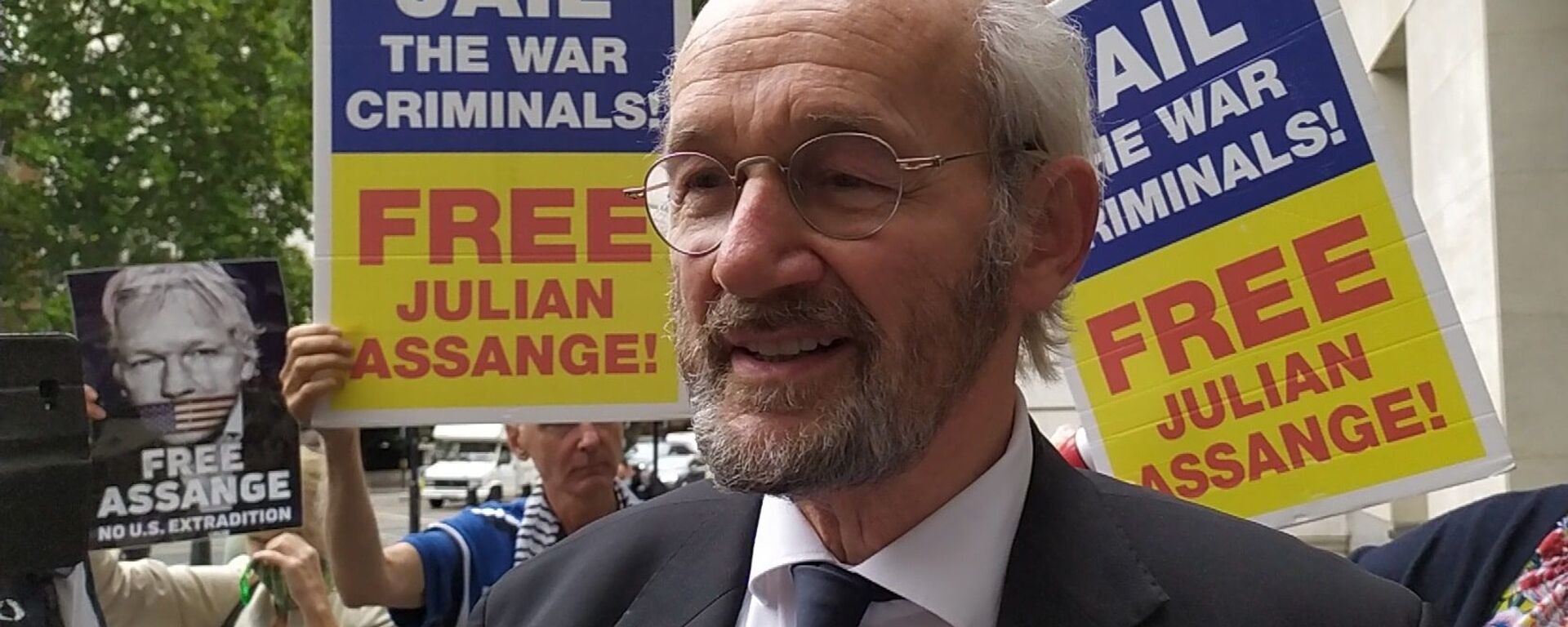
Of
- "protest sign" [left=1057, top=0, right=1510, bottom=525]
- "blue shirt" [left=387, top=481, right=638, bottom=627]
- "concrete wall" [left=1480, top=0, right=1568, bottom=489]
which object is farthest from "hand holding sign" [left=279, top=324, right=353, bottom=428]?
"concrete wall" [left=1480, top=0, right=1568, bottom=489]

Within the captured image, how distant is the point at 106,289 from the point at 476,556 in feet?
4.52

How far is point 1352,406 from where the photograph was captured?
9.39 feet

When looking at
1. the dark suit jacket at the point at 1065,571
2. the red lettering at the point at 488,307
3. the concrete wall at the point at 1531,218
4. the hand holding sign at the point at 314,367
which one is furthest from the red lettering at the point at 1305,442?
the concrete wall at the point at 1531,218

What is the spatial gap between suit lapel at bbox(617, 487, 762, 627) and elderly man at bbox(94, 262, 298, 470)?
251 cm

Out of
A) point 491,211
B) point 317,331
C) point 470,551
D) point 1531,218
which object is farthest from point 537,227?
point 1531,218

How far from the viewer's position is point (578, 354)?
3279 millimetres

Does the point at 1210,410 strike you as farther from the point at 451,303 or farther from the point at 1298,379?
the point at 451,303

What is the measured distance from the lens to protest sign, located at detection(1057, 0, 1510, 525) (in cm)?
283

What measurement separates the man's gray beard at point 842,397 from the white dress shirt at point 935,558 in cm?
10

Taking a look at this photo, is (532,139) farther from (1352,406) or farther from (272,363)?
(1352,406)

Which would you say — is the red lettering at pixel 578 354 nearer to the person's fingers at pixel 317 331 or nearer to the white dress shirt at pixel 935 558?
the person's fingers at pixel 317 331

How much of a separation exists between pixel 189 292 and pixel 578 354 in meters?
1.40

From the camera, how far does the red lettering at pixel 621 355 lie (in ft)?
10.8

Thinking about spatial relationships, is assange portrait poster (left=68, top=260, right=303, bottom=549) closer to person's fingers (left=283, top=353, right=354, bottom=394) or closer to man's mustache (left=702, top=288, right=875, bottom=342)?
person's fingers (left=283, top=353, right=354, bottom=394)
